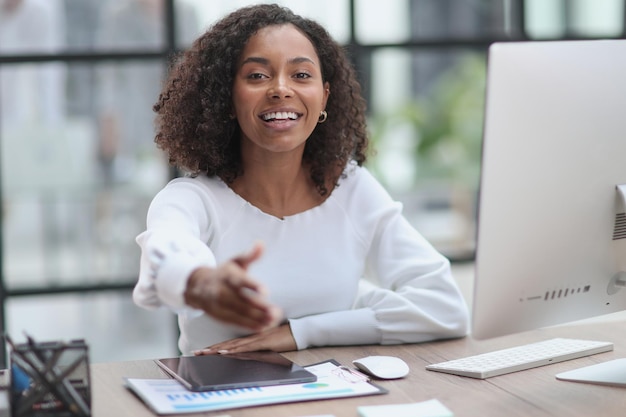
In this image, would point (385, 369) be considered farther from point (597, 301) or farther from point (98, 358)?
point (98, 358)

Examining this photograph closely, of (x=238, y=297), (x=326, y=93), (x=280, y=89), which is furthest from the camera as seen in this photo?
(x=326, y=93)

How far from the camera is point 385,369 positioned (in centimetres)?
177

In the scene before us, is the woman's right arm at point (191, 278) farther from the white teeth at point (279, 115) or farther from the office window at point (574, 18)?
the office window at point (574, 18)

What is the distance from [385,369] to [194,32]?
201cm

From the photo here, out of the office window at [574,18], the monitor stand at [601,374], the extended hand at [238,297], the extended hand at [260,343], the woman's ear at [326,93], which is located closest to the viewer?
the extended hand at [238,297]

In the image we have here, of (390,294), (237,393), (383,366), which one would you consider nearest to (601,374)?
(383,366)

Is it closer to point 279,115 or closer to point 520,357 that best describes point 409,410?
point 520,357

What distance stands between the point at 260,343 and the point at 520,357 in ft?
1.66

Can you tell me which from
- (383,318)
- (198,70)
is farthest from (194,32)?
(383,318)

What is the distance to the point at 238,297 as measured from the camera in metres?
1.34

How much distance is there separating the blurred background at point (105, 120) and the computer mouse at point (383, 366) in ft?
5.67

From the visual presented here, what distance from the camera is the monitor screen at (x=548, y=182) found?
150 centimetres

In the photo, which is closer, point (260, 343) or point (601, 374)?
point (601, 374)

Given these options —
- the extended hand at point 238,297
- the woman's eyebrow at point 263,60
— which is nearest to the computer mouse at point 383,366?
the extended hand at point 238,297
